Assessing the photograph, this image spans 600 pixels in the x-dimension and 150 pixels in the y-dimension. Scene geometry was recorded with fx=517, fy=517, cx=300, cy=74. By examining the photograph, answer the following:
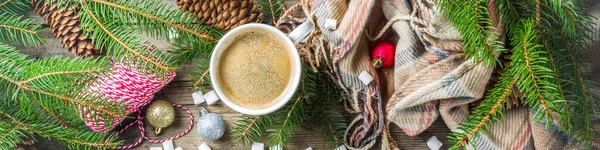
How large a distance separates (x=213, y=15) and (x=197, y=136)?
269mm

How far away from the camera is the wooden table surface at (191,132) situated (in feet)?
3.24

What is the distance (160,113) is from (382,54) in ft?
1.40

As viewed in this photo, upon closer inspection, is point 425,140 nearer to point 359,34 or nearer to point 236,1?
point 359,34

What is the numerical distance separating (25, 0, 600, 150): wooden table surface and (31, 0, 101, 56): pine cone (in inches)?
3.3

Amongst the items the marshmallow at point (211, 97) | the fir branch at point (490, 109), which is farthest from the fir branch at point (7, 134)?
the fir branch at point (490, 109)

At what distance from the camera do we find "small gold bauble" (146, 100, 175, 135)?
97cm

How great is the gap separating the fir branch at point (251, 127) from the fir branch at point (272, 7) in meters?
0.18

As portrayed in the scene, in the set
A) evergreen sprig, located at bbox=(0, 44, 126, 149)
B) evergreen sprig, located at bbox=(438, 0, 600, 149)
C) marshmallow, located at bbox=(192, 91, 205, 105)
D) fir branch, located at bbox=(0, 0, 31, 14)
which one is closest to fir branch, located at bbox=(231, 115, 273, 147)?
marshmallow, located at bbox=(192, 91, 205, 105)

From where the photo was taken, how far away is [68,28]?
3.01ft

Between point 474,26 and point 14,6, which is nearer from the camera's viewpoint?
point 474,26

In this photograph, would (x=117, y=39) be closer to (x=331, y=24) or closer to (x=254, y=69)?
(x=254, y=69)

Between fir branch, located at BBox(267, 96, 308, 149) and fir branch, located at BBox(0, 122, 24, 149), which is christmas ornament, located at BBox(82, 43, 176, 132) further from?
fir branch, located at BBox(267, 96, 308, 149)

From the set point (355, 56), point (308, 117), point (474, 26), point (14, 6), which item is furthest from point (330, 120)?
point (14, 6)

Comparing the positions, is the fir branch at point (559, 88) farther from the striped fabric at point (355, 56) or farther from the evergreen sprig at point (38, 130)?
the evergreen sprig at point (38, 130)
